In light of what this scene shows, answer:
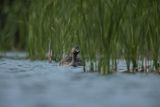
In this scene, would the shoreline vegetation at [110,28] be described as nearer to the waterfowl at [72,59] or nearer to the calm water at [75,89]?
the calm water at [75,89]

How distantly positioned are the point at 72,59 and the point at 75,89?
2847mm

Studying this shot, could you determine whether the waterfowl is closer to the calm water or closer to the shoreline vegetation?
the shoreline vegetation

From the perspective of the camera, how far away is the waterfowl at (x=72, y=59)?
740 cm

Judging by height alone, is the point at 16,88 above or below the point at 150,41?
below

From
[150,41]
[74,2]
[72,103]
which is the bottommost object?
[72,103]

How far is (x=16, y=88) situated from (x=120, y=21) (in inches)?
75.7

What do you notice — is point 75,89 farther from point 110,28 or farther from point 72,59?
point 72,59

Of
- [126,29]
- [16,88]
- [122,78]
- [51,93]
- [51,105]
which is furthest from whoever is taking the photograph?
[126,29]

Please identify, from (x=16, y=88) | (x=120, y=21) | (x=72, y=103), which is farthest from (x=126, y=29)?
(x=72, y=103)

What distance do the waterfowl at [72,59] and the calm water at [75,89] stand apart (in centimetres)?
110

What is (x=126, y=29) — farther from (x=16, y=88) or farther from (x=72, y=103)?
(x=72, y=103)

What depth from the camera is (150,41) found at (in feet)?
19.3

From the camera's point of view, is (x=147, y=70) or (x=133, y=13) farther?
(x=147, y=70)

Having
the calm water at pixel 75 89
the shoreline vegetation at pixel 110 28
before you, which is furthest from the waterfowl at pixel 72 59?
the calm water at pixel 75 89
